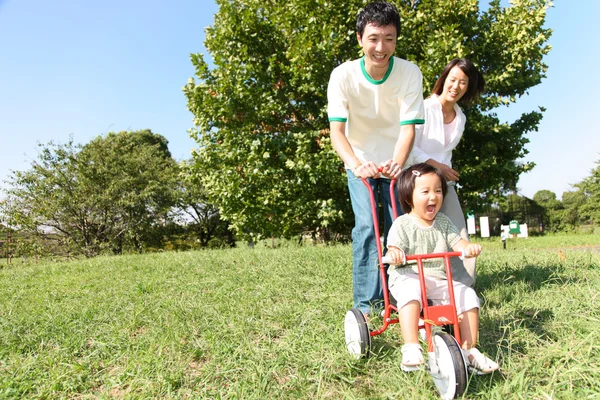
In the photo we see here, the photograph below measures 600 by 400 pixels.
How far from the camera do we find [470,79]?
3.59m

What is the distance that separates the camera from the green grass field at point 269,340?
2342 mm

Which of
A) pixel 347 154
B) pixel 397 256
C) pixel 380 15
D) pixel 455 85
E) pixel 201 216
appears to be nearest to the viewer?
pixel 397 256

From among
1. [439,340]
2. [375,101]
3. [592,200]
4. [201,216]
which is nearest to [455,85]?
[375,101]

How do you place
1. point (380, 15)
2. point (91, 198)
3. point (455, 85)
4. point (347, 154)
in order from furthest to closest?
point (91, 198), point (455, 85), point (347, 154), point (380, 15)

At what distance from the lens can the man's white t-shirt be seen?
10.2 ft

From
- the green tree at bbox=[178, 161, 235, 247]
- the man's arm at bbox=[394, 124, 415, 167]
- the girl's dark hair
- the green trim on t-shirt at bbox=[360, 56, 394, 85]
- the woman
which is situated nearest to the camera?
the girl's dark hair

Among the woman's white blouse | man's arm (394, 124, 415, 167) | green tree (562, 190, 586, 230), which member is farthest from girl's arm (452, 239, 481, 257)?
green tree (562, 190, 586, 230)

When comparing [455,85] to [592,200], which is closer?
[455,85]

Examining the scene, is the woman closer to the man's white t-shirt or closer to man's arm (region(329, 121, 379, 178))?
the man's white t-shirt

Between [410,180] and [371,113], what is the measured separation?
0.73 metres

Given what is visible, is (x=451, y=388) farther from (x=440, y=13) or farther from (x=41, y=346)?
(x=440, y=13)

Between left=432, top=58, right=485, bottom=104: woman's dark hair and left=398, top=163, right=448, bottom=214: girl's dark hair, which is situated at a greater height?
left=432, top=58, right=485, bottom=104: woman's dark hair

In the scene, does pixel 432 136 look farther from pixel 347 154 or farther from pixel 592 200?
pixel 592 200

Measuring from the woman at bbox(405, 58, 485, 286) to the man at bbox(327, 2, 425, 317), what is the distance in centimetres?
40
